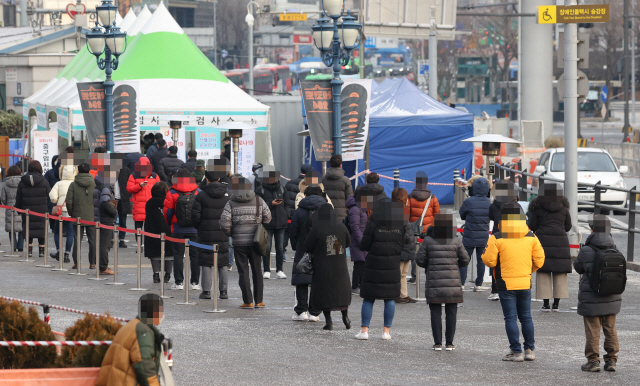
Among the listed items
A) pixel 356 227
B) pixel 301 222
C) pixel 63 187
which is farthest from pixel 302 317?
pixel 63 187

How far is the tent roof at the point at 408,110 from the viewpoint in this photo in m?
25.9

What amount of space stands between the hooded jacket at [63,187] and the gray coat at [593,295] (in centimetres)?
969

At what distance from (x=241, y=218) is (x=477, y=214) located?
3.50 m


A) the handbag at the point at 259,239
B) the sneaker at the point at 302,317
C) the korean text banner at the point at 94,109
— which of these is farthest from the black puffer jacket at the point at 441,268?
the korean text banner at the point at 94,109

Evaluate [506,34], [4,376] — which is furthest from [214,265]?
[506,34]

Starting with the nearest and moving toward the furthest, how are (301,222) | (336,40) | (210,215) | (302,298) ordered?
(302,298), (301,222), (210,215), (336,40)

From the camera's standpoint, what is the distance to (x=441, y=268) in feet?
32.3

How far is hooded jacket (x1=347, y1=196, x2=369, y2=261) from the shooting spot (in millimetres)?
13062

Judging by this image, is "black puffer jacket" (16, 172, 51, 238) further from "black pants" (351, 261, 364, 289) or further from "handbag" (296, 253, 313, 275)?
"handbag" (296, 253, 313, 275)

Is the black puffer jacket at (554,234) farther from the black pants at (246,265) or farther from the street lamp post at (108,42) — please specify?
the street lamp post at (108,42)

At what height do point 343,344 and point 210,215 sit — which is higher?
point 210,215

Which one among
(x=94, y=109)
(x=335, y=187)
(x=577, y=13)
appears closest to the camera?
(x=335, y=187)

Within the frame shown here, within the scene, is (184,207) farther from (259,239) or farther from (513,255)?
(513,255)

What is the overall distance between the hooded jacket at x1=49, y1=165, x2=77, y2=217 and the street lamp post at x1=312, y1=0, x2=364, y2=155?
493cm
